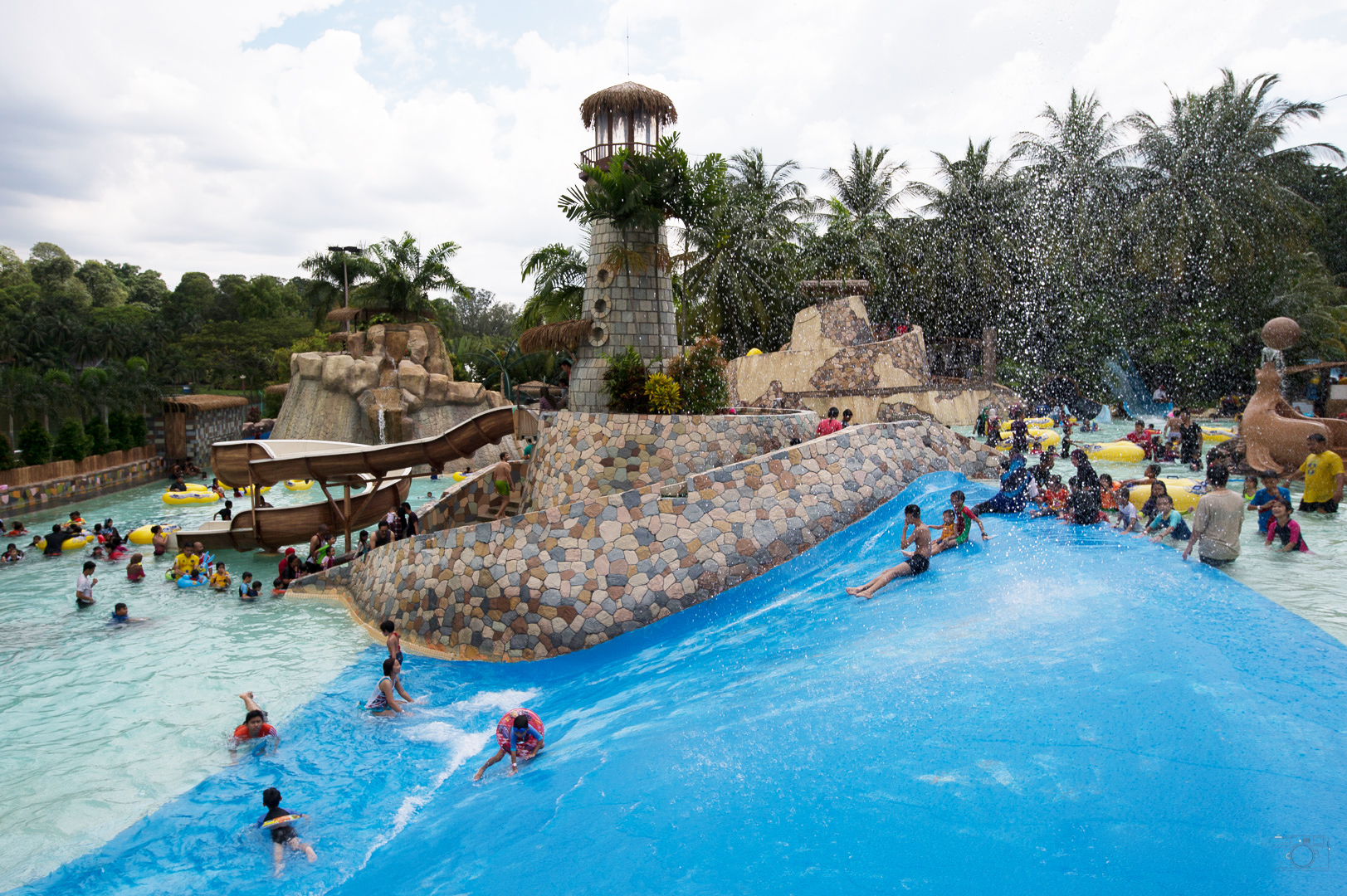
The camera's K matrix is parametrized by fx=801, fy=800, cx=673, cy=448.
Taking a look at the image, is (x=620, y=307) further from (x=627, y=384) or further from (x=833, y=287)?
(x=833, y=287)

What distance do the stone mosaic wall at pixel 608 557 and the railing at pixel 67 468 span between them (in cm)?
2263

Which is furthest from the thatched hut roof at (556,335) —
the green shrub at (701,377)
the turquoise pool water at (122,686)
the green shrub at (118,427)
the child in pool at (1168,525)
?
the green shrub at (118,427)

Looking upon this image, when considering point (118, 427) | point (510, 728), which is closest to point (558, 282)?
point (510, 728)

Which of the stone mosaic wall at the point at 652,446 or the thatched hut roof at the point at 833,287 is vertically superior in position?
the thatched hut roof at the point at 833,287

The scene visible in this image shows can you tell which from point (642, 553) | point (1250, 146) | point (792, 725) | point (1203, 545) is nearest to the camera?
point (792, 725)

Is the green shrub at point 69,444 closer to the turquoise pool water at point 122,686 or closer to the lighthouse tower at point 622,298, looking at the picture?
the turquoise pool water at point 122,686

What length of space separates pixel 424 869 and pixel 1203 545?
912 cm

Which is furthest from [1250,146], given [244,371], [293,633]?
[244,371]

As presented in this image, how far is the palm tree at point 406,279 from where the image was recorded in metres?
42.0

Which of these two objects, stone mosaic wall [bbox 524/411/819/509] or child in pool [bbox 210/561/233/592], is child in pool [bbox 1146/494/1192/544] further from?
child in pool [bbox 210/561/233/592]

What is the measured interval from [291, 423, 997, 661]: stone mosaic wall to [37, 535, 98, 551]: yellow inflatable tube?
1411 cm

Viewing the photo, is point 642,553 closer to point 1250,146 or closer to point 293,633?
point 293,633

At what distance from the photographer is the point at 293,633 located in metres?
14.9

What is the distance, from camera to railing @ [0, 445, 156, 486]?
27953 millimetres
